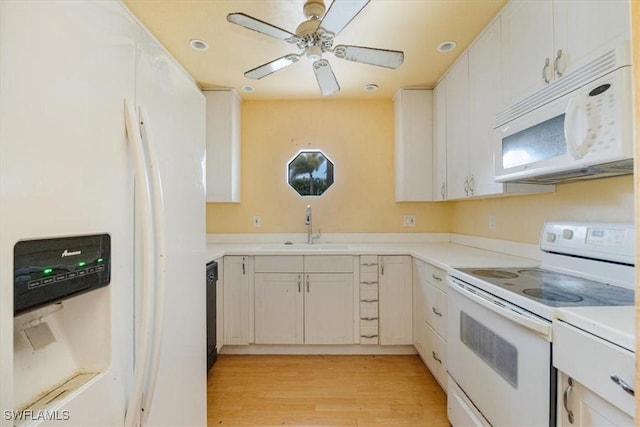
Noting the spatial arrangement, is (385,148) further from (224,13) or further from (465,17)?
(224,13)

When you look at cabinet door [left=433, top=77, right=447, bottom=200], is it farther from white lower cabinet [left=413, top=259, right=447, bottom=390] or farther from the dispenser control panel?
the dispenser control panel

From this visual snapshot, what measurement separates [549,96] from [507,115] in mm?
305

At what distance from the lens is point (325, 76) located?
6.70ft

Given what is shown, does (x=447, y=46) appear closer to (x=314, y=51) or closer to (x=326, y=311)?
(x=314, y=51)

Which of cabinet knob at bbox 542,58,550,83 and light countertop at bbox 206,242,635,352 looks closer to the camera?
light countertop at bbox 206,242,635,352

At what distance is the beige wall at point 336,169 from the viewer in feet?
10.3

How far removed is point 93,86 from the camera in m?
0.67

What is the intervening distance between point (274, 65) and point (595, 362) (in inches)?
82.4

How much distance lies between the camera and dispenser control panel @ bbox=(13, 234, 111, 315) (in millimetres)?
509

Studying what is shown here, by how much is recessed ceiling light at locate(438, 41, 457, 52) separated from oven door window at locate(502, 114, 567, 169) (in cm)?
99

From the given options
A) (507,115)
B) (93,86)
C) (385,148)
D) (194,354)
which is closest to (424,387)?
(194,354)

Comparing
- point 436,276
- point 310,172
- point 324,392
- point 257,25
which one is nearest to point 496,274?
point 436,276

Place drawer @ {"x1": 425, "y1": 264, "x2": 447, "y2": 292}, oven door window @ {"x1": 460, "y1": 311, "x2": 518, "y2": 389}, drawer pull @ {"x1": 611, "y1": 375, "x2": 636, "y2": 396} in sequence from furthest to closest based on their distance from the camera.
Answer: drawer @ {"x1": 425, "y1": 264, "x2": 447, "y2": 292} < oven door window @ {"x1": 460, "y1": 311, "x2": 518, "y2": 389} < drawer pull @ {"x1": 611, "y1": 375, "x2": 636, "y2": 396}

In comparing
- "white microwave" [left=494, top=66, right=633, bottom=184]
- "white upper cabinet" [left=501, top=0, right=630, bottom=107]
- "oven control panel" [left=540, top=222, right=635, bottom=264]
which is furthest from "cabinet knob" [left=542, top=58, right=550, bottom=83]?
"oven control panel" [left=540, top=222, right=635, bottom=264]
